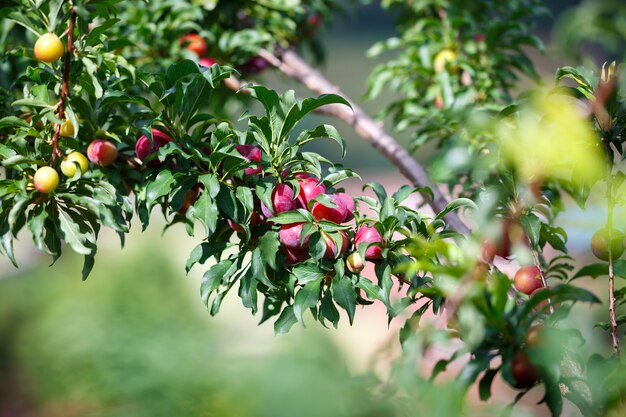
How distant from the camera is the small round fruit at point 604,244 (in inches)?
30.6

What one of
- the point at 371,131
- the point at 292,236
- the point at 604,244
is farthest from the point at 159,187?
the point at 371,131

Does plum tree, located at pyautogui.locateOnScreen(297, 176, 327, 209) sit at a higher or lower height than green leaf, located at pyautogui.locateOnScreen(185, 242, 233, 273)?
lower

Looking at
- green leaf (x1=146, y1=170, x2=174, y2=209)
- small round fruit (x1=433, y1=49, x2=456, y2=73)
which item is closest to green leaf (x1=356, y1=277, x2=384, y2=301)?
green leaf (x1=146, y1=170, x2=174, y2=209)

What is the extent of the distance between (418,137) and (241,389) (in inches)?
41.4

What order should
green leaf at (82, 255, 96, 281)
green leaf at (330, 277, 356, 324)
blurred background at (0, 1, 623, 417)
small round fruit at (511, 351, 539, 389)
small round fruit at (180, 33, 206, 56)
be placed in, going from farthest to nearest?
blurred background at (0, 1, 623, 417) → small round fruit at (180, 33, 206, 56) → green leaf at (82, 255, 96, 281) → green leaf at (330, 277, 356, 324) → small round fruit at (511, 351, 539, 389)

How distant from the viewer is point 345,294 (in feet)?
2.49

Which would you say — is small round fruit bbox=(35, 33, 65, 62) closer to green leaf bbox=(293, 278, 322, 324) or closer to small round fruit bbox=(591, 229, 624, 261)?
green leaf bbox=(293, 278, 322, 324)

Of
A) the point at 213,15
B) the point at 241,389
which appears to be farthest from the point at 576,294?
the point at 241,389

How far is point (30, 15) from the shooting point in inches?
41.7

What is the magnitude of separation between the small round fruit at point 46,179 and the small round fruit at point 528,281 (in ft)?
1.95

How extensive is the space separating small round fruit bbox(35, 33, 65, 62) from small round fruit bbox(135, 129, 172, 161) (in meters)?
0.15

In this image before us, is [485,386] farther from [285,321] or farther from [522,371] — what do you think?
[285,321]

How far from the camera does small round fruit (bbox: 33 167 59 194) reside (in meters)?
0.81

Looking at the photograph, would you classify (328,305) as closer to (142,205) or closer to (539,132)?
(142,205)
